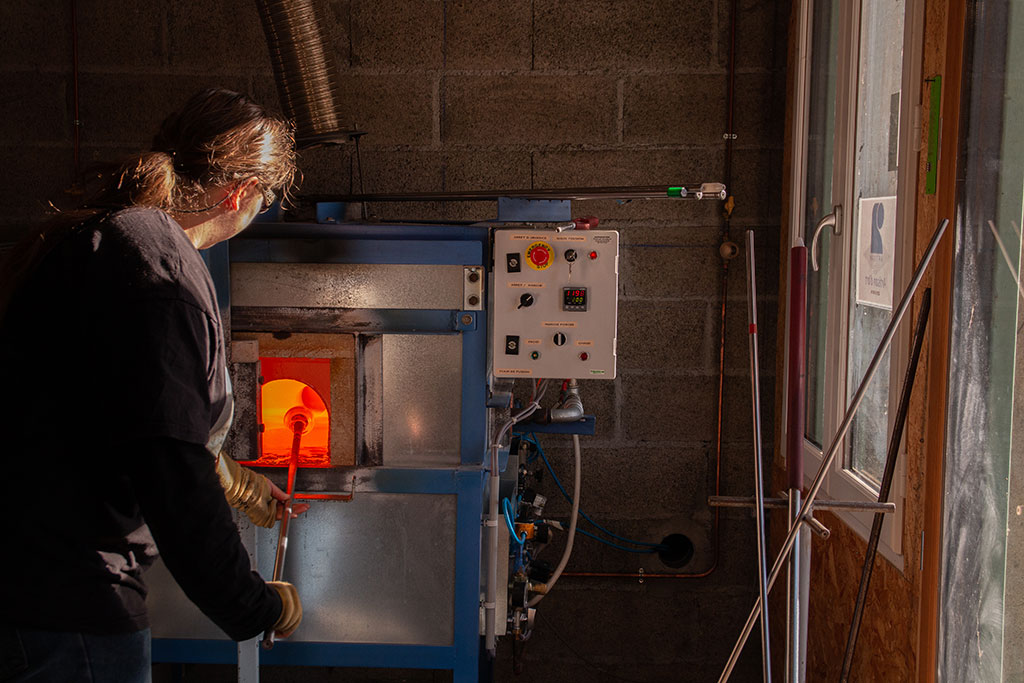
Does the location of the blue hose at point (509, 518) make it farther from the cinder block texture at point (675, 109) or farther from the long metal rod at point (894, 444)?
the cinder block texture at point (675, 109)

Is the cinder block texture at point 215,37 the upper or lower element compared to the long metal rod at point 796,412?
upper

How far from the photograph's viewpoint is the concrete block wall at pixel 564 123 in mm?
2750

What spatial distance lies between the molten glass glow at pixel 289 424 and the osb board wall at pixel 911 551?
4.06 feet

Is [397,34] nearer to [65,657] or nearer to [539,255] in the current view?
[539,255]

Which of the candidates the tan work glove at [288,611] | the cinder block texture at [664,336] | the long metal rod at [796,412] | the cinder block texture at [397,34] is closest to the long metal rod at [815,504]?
the long metal rod at [796,412]

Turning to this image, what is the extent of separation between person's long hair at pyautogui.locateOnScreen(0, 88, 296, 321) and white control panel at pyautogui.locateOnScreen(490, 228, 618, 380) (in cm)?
65

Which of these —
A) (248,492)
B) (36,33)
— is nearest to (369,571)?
(248,492)

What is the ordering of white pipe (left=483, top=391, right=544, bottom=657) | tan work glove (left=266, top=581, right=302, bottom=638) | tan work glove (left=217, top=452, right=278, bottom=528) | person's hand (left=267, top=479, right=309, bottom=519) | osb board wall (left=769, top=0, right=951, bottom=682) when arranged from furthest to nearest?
1. white pipe (left=483, top=391, right=544, bottom=657)
2. person's hand (left=267, top=479, right=309, bottom=519)
3. tan work glove (left=217, top=452, right=278, bottom=528)
4. osb board wall (left=769, top=0, right=951, bottom=682)
5. tan work glove (left=266, top=581, right=302, bottom=638)

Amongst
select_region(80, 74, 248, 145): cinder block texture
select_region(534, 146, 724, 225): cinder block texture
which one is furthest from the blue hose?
select_region(80, 74, 248, 145): cinder block texture

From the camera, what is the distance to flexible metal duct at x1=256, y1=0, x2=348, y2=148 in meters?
2.35

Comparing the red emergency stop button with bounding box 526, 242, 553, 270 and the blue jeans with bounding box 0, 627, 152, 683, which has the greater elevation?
the red emergency stop button with bounding box 526, 242, 553, 270

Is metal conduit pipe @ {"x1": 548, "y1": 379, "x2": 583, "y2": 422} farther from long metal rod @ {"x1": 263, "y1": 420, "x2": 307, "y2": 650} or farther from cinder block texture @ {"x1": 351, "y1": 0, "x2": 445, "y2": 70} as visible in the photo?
cinder block texture @ {"x1": 351, "y1": 0, "x2": 445, "y2": 70}

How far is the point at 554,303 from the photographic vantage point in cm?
202

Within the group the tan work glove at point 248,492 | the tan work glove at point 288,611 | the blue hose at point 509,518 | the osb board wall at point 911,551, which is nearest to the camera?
the tan work glove at point 288,611
